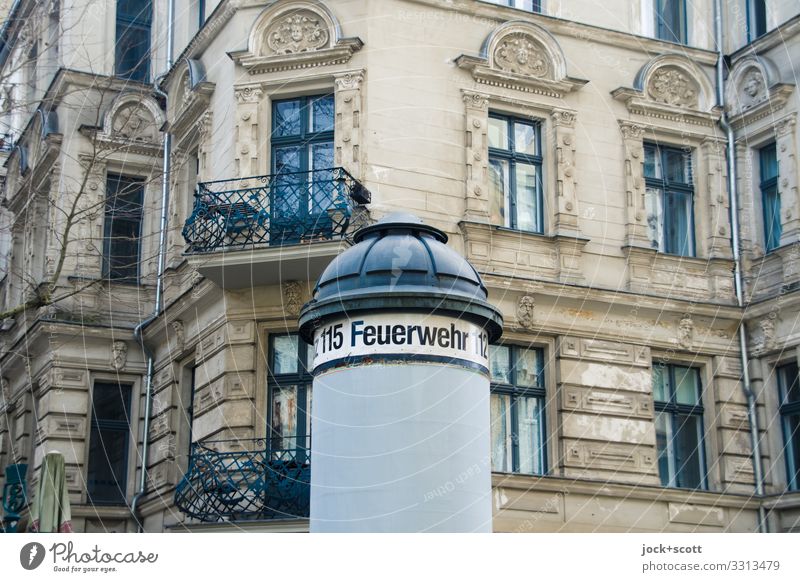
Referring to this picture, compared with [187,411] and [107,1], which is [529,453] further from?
[107,1]

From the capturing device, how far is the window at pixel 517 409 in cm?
2100

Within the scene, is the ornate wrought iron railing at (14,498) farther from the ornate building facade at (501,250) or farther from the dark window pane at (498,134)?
the dark window pane at (498,134)

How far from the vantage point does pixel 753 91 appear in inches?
926

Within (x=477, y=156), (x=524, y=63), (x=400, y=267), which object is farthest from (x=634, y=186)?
(x=400, y=267)

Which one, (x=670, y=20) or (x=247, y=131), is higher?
(x=670, y=20)

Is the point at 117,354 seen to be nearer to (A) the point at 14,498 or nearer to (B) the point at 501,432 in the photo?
(A) the point at 14,498

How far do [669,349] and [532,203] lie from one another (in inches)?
141

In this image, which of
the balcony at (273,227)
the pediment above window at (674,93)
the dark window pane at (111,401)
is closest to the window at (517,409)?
the balcony at (273,227)

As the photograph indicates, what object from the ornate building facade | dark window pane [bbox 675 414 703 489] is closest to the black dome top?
the ornate building facade

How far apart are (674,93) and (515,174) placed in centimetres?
381

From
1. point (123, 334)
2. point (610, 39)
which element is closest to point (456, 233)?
point (610, 39)

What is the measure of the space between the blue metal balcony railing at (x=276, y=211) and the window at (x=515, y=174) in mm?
2991

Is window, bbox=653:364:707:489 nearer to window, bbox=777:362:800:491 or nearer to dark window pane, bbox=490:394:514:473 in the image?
window, bbox=777:362:800:491

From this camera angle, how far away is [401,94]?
2138cm
